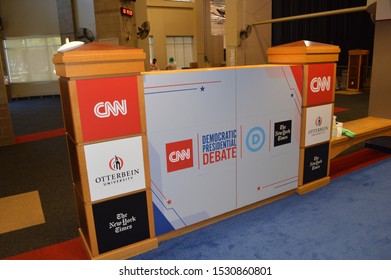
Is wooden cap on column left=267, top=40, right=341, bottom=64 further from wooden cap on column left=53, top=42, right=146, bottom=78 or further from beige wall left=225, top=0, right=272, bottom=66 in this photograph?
beige wall left=225, top=0, right=272, bottom=66

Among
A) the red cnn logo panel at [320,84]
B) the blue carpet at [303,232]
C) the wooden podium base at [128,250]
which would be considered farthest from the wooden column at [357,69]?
the wooden podium base at [128,250]

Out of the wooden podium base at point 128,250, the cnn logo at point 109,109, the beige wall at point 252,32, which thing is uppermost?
the beige wall at point 252,32

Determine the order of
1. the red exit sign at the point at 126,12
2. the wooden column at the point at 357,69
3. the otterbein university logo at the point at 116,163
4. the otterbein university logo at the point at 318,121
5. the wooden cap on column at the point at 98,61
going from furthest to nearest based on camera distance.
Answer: the wooden column at the point at 357,69, the red exit sign at the point at 126,12, the otterbein university logo at the point at 318,121, the otterbein university logo at the point at 116,163, the wooden cap on column at the point at 98,61

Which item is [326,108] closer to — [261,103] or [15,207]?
[261,103]

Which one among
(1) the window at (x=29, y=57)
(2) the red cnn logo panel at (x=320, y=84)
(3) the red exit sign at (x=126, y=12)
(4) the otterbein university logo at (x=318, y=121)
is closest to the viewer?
(2) the red cnn logo panel at (x=320, y=84)

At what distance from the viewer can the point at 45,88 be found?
1306 centimetres

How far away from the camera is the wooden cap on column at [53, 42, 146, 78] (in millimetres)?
2051

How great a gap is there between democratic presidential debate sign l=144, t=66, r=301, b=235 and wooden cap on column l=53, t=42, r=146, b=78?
0.18 meters

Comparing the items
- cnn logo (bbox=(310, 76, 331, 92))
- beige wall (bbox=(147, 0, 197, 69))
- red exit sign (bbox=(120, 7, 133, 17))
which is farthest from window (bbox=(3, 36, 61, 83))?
cnn logo (bbox=(310, 76, 331, 92))

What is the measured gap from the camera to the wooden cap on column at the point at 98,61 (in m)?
2.05

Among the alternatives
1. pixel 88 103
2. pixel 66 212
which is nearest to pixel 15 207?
pixel 66 212

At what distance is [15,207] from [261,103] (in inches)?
110

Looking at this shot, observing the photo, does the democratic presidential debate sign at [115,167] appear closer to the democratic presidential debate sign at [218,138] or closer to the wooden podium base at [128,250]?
the democratic presidential debate sign at [218,138]

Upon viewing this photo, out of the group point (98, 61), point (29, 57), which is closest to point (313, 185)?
point (98, 61)
